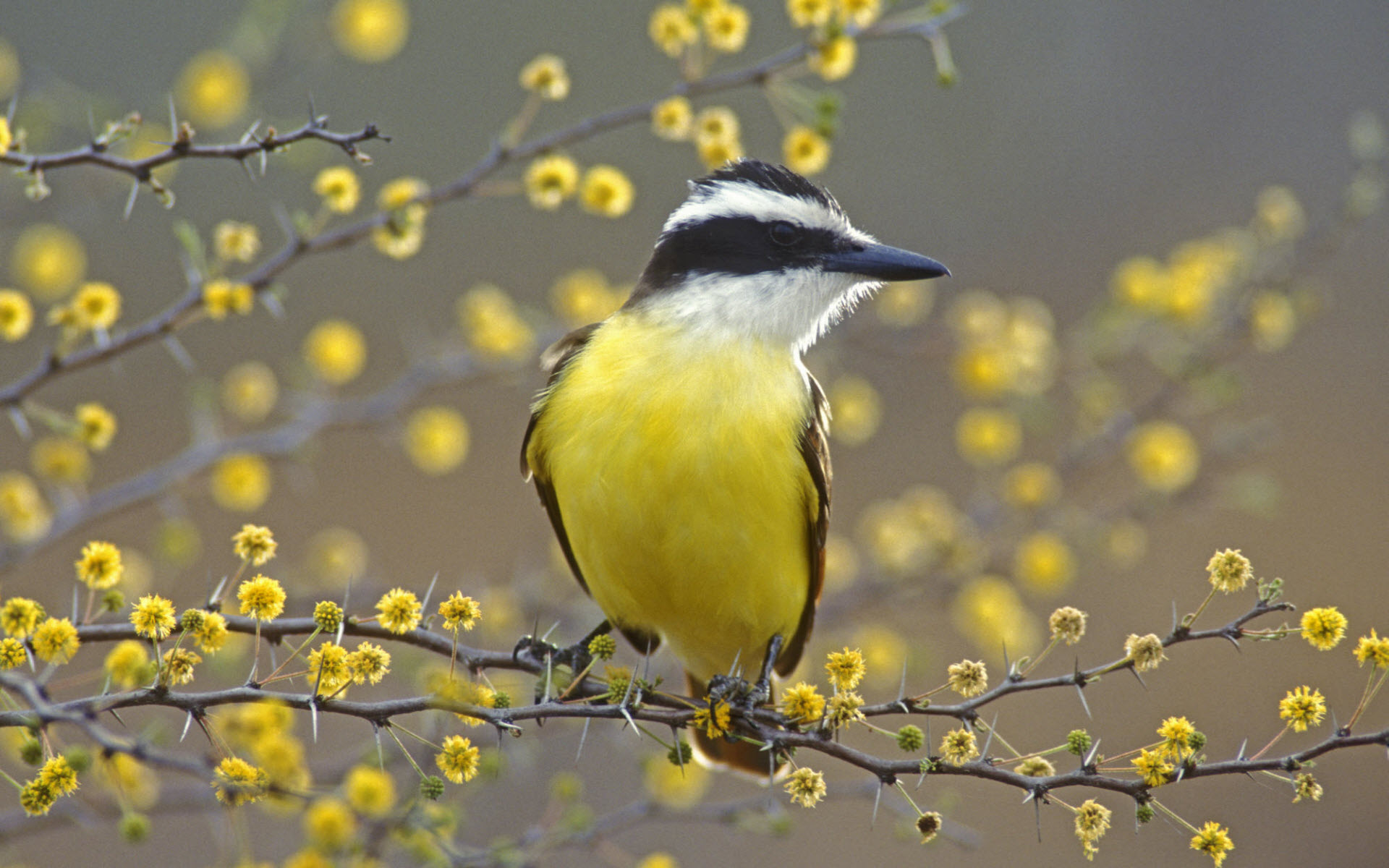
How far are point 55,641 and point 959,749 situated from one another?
132 centimetres

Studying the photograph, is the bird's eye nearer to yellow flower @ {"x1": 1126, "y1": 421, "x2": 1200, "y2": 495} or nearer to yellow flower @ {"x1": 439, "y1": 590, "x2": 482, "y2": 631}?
yellow flower @ {"x1": 1126, "y1": 421, "x2": 1200, "y2": 495}

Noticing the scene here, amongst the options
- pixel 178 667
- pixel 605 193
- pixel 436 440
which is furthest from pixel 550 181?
pixel 178 667

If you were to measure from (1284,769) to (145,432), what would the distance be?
7314 mm

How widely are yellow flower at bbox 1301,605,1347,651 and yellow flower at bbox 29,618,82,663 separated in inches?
70.0

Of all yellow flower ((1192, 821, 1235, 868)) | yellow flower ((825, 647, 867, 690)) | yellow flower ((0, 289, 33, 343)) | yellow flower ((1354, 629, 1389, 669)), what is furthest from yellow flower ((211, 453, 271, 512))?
yellow flower ((1354, 629, 1389, 669))

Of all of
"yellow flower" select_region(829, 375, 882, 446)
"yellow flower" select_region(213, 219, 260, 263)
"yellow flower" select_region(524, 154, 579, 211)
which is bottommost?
"yellow flower" select_region(213, 219, 260, 263)

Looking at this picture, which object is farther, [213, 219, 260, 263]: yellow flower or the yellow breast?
the yellow breast

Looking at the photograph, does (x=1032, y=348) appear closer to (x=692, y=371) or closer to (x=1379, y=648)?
(x=692, y=371)

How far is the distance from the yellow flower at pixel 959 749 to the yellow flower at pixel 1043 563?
215cm

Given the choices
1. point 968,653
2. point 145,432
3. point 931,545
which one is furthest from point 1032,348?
point 145,432

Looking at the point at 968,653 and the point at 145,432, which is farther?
the point at 145,432

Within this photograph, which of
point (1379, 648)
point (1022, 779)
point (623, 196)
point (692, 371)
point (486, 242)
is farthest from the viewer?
point (486, 242)

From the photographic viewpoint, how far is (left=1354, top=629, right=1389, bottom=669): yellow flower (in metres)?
1.68

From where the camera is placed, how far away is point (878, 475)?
7922mm
